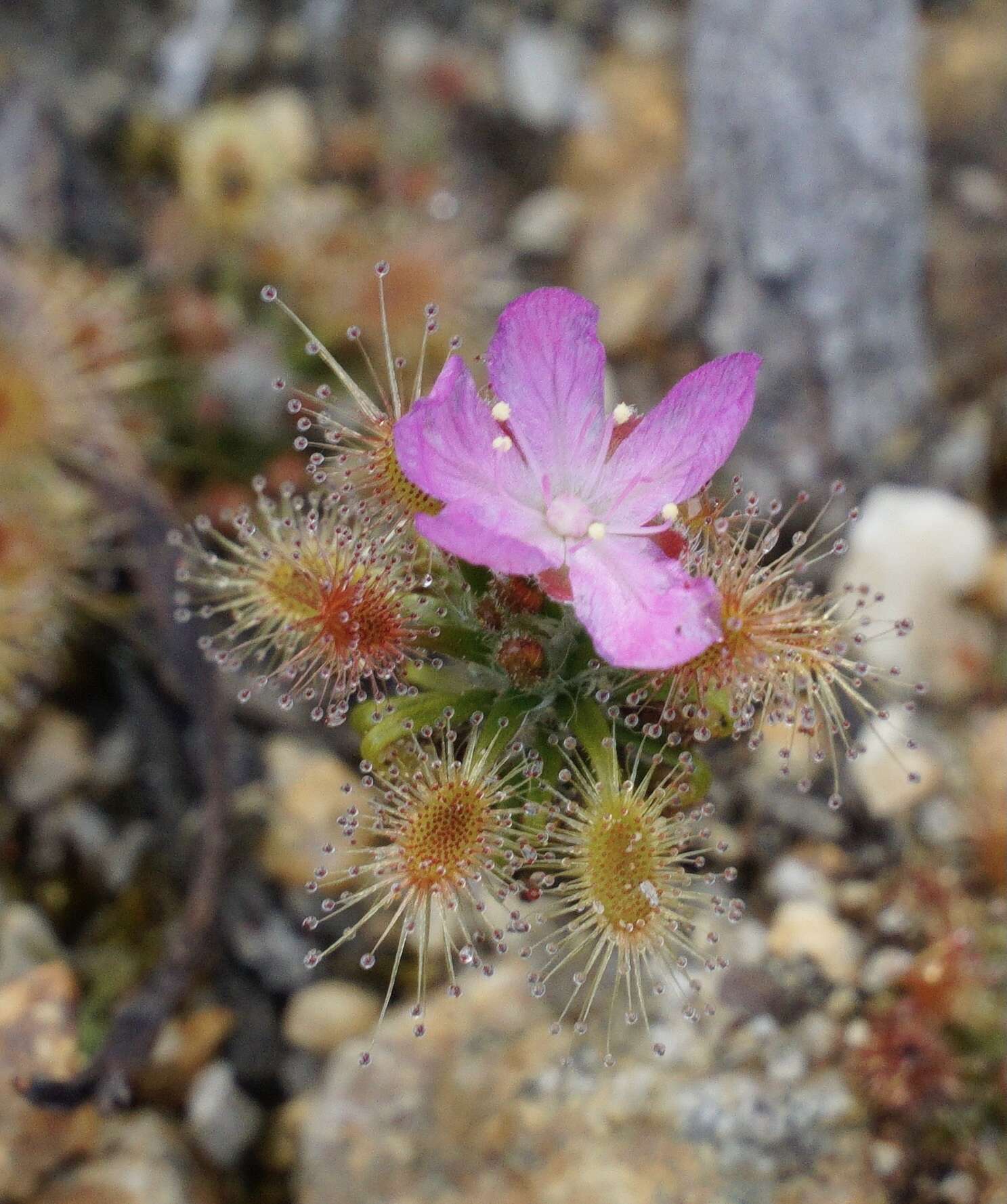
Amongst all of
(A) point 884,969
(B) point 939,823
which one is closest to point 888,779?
(B) point 939,823

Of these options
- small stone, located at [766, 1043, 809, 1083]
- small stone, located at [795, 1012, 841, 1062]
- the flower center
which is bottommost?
small stone, located at [795, 1012, 841, 1062]

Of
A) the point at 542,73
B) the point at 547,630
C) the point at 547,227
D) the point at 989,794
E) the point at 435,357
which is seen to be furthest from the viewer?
the point at 542,73

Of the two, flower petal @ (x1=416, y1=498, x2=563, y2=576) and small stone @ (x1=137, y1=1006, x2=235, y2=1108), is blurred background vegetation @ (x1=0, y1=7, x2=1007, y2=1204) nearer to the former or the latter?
small stone @ (x1=137, y1=1006, x2=235, y2=1108)

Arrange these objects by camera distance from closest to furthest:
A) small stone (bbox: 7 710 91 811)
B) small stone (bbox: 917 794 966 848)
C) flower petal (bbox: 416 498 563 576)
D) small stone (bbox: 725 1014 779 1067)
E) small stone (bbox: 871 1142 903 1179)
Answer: flower petal (bbox: 416 498 563 576) < small stone (bbox: 871 1142 903 1179) < small stone (bbox: 725 1014 779 1067) < small stone (bbox: 917 794 966 848) < small stone (bbox: 7 710 91 811)

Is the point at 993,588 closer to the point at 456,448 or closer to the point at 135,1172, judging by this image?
the point at 456,448

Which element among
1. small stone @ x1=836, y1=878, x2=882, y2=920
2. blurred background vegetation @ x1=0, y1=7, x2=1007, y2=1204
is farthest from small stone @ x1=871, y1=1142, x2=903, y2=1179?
small stone @ x1=836, y1=878, x2=882, y2=920

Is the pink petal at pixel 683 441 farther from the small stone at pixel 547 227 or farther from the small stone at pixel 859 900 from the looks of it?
the small stone at pixel 547 227

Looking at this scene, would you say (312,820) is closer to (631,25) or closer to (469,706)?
(469,706)
